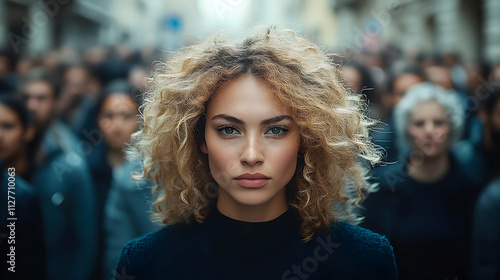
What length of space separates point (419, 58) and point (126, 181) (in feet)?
12.9

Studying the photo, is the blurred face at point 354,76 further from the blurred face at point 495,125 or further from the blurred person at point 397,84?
the blurred face at point 495,125

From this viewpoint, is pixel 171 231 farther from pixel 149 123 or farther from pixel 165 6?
pixel 165 6

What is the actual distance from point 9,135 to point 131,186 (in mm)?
757

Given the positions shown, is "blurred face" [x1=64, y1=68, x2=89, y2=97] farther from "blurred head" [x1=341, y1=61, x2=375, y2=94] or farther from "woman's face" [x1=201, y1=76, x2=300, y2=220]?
"woman's face" [x1=201, y1=76, x2=300, y2=220]

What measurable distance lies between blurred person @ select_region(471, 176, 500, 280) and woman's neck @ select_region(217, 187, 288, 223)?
1375 mm

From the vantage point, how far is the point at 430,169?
8.93 feet

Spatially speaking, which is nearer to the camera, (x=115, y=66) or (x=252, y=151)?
(x=252, y=151)

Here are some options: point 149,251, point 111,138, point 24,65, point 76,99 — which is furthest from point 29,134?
point 24,65

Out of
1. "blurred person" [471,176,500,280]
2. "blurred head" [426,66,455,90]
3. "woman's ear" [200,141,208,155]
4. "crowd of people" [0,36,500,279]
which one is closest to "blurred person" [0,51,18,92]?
"crowd of people" [0,36,500,279]

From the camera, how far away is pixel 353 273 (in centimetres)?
161

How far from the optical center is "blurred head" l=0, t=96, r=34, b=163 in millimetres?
2580

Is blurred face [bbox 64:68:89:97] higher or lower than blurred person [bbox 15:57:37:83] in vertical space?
lower

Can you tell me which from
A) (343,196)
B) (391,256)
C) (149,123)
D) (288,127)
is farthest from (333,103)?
(149,123)

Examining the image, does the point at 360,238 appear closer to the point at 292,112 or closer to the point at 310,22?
the point at 292,112
